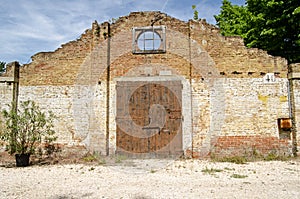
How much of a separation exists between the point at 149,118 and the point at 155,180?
3462 mm

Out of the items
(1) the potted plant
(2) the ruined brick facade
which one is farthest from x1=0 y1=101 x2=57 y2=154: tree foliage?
(2) the ruined brick facade

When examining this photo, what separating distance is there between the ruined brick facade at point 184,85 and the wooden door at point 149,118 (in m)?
0.20

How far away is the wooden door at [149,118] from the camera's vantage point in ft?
33.1

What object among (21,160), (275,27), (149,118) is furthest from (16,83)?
(275,27)

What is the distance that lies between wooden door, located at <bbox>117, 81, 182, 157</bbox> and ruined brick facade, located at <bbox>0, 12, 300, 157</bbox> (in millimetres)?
198

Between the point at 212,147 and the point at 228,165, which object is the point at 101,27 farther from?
the point at 228,165

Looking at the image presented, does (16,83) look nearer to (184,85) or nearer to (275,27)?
(184,85)

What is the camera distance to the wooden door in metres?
10.1

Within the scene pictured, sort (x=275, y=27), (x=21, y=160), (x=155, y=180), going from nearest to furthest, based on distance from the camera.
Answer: (x=155, y=180) < (x=21, y=160) < (x=275, y=27)

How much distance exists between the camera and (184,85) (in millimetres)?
10312

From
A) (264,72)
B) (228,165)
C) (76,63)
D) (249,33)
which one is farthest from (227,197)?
(249,33)

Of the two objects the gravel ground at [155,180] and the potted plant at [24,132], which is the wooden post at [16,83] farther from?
the gravel ground at [155,180]

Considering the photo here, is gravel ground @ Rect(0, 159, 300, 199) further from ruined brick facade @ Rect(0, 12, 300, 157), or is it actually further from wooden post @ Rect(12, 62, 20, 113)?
wooden post @ Rect(12, 62, 20, 113)

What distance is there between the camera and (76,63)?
34.7 ft
